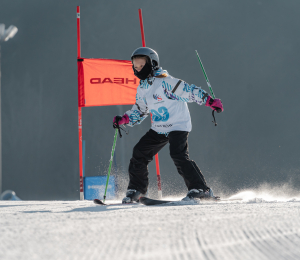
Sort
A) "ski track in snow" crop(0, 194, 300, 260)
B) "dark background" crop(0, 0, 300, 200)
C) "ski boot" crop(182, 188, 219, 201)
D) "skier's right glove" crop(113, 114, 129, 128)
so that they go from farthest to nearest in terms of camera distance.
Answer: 1. "dark background" crop(0, 0, 300, 200)
2. "skier's right glove" crop(113, 114, 129, 128)
3. "ski boot" crop(182, 188, 219, 201)
4. "ski track in snow" crop(0, 194, 300, 260)

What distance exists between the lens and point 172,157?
213 centimetres

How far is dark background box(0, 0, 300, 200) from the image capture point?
438 cm

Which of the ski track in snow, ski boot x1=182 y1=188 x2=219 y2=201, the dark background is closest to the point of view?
the ski track in snow

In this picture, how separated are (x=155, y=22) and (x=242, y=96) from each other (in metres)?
1.77

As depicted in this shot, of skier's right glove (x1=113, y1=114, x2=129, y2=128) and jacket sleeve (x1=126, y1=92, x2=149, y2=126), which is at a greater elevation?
jacket sleeve (x1=126, y1=92, x2=149, y2=126)

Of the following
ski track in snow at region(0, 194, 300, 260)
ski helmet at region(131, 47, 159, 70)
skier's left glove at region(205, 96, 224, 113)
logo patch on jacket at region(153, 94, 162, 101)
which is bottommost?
ski track in snow at region(0, 194, 300, 260)

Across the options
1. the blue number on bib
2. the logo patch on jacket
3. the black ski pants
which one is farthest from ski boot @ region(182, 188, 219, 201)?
the logo patch on jacket

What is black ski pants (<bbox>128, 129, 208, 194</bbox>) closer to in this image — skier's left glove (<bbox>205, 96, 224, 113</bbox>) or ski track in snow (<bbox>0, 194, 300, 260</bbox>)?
skier's left glove (<bbox>205, 96, 224, 113</bbox>)

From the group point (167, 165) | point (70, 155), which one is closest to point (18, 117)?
point (70, 155)

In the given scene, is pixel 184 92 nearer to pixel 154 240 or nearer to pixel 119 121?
pixel 119 121

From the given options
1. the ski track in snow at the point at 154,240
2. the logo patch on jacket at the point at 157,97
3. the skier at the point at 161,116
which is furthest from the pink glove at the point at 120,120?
the ski track in snow at the point at 154,240

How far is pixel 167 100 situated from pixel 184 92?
0.14 m

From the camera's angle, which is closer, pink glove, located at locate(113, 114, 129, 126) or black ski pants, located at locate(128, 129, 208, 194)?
black ski pants, located at locate(128, 129, 208, 194)

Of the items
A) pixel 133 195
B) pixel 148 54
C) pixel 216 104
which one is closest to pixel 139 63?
pixel 148 54
